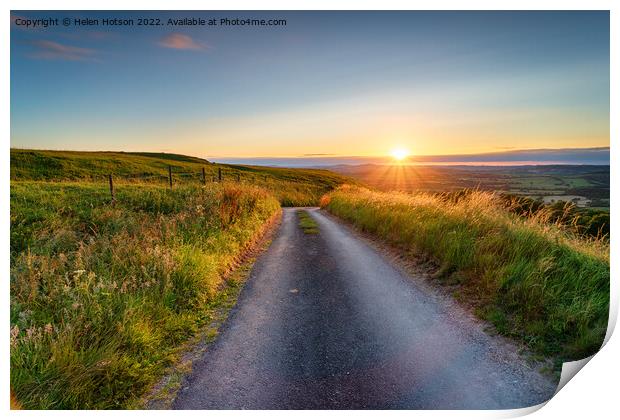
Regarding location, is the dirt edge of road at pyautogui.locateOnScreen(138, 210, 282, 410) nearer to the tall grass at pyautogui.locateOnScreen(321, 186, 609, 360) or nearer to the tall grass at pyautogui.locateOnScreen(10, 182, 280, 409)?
the tall grass at pyautogui.locateOnScreen(10, 182, 280, 409)

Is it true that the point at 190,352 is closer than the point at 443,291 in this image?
Yes

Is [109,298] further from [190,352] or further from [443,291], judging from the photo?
[443,291]

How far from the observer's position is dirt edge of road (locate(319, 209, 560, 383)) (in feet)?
16.2

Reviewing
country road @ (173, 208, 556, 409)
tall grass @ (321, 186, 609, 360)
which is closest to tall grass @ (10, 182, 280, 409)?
country road @ (173, 208, 556, 409)

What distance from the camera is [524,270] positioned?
6555 mm

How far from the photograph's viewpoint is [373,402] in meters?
4.25

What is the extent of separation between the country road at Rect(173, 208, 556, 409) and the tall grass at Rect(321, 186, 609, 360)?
1.99 ft

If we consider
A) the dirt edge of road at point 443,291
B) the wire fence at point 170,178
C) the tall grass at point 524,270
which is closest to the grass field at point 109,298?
the dirt edge of road at point 443,291

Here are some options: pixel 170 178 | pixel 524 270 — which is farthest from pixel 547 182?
pixel 170 178

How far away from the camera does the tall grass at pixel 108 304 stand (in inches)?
166

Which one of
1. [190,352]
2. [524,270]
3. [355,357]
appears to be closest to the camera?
[355,357]

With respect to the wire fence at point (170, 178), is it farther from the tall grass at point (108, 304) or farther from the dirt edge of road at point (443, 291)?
the dirt edge of road at point (443, 291)

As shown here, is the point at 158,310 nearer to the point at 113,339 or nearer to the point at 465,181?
the point at 113,339

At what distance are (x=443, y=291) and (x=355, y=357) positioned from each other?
11.0 ft
